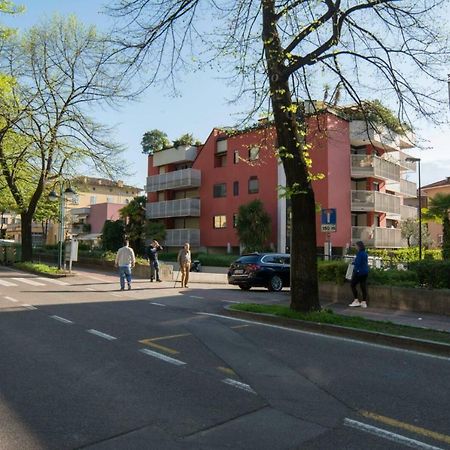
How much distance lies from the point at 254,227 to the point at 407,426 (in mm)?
32346

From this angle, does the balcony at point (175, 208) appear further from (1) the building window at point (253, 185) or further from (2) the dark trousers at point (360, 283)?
(2) the dark trousers at point (360, 283)

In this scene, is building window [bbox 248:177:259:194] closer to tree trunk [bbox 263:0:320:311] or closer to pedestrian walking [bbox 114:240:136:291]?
pedestrian walking [bbox 114:240:136:291]

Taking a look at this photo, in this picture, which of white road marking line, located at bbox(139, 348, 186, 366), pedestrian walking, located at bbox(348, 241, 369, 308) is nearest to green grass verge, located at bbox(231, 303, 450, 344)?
pedestrian walking, located at bbox(348, 241, 369, 308)

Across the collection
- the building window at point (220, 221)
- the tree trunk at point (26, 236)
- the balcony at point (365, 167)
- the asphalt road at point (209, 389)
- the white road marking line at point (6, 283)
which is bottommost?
the asphalt road at point (209, 389)

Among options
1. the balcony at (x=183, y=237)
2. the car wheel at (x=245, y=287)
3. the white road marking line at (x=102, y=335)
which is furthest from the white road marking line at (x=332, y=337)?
the balcony at (x=183, y=237)

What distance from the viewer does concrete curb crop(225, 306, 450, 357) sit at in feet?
26.5

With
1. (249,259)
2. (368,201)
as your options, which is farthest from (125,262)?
(368,201)

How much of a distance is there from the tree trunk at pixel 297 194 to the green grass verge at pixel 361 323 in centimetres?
37

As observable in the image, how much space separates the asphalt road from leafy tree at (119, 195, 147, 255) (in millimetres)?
34977

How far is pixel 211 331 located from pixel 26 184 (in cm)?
2504

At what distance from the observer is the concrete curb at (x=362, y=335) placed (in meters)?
8.07

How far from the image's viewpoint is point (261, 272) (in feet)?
63.5

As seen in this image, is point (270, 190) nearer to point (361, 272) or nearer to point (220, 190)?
point (220, 190)

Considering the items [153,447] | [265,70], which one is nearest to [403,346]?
[153,447]
